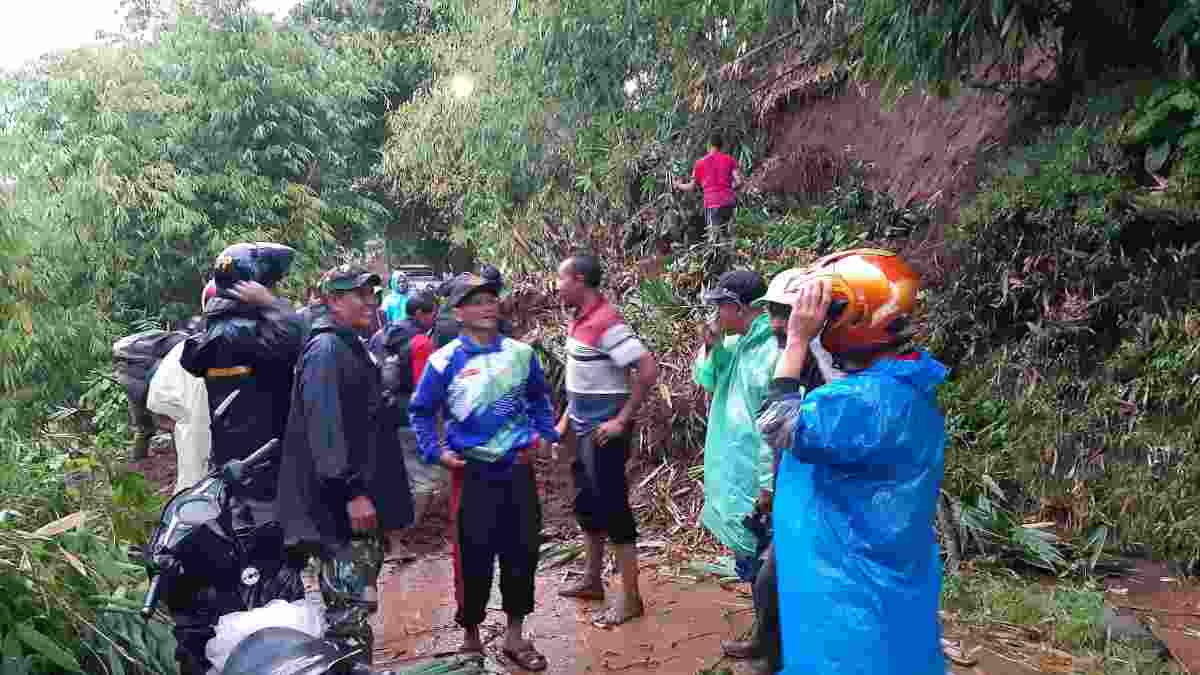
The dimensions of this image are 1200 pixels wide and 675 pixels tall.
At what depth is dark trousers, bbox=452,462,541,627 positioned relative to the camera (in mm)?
4586

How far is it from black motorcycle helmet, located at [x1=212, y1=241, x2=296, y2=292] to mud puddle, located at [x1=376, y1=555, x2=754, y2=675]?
75.7 inches

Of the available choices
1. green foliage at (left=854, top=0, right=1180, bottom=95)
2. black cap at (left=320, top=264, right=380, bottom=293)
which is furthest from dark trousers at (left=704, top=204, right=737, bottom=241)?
black cap at (left=320, top=264, right=380, bottom=293)

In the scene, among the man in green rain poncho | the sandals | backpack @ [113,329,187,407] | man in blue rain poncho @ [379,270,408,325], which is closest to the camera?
the man in green rain poncho

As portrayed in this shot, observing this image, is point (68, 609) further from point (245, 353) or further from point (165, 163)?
point (165, 163)

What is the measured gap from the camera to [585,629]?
5.30 metres

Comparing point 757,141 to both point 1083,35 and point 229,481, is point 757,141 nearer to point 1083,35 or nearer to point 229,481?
point 1083,35

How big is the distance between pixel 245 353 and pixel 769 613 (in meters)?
2.30

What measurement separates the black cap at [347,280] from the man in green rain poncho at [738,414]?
5.10 ft

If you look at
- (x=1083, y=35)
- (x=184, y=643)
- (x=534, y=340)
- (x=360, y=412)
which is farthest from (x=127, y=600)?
(x=1083, y=35)

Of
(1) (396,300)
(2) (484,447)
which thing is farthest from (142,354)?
(1) (396,300)

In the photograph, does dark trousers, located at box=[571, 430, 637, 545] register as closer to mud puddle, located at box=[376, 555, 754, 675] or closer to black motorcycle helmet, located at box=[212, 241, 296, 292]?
mud puddle, located at box=[376, 555, 754, 675]

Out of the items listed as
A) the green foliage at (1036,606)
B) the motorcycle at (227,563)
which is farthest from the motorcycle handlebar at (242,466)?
the green foliage at (1036,606)

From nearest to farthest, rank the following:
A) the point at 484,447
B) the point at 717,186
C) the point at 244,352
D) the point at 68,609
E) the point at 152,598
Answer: the point at 152,598 → the point at 68,609 → the point at 244,352 → the point at 484,447 → the point at 717,186

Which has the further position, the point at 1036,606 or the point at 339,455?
the point at 1036,606
